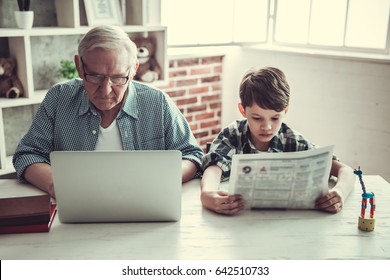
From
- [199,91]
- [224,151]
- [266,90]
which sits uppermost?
[266,90]

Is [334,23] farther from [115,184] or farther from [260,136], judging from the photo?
[115,184]

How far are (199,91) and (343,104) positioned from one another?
3.86 feet

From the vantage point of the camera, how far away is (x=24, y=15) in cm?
229

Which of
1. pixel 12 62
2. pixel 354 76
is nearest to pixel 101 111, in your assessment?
pixel 12 62

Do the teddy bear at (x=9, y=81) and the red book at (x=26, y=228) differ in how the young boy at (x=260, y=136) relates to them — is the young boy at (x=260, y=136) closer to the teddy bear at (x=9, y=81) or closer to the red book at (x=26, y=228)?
the red book at (x=26, y=228)

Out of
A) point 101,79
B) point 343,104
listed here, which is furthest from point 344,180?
point 343,104

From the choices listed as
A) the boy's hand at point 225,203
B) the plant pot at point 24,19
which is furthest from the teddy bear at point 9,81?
the boy's hand at point 225,203

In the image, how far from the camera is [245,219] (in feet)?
4.17

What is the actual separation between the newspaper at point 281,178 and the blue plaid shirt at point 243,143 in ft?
0.91

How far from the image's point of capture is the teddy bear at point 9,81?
236 centimetres
